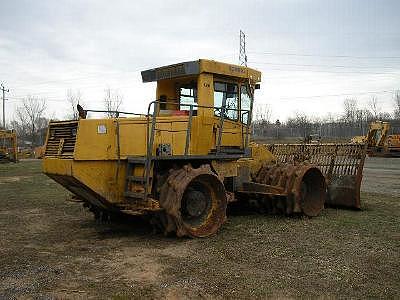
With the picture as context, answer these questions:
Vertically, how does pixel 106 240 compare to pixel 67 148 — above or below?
below

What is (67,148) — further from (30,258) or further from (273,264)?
(273,264)

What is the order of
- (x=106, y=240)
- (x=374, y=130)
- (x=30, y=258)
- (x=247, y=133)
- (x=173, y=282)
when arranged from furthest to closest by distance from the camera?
(x=374, y=130)
(x=247, y=133)
(x=106, y=240)
(x=30, y=258)
(x=173, y=282)

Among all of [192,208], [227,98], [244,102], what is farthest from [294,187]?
[192,208]

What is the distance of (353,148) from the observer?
34.3 ft

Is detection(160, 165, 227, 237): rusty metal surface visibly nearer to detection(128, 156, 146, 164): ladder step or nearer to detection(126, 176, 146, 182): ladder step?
detection(126, 176, 146, 182): ladder step

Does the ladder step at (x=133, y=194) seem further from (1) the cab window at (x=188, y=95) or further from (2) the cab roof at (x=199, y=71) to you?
(2) the cab roof at (x=199, y=71)

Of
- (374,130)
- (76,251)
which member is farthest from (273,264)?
(374,130)

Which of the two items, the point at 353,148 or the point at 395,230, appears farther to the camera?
the point at 353,148

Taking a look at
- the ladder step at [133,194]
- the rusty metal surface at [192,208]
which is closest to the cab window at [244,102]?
the rusty metal surface at [192,208]

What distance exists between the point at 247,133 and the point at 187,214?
7.07 feet

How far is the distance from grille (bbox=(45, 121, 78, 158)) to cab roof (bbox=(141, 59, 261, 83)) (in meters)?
2.14

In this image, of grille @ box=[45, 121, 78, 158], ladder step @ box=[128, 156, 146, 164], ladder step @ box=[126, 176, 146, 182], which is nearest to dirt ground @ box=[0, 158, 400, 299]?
ladder step @ box=[126, 176, 146, 182]

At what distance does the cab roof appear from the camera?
8.02 metres

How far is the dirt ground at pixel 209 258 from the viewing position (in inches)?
200
